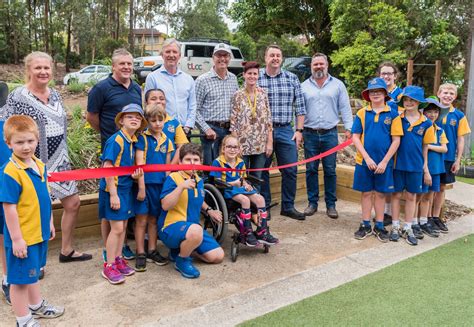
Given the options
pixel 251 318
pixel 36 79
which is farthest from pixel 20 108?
pixel 251 318

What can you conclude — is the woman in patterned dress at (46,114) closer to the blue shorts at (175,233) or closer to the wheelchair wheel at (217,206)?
the blue shorts at (175,233)

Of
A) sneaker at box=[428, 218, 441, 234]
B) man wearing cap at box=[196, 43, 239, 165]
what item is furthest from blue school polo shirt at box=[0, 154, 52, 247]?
sneaker at box=[428, 218, 441, 234]

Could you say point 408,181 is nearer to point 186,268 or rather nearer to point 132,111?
point 186,268

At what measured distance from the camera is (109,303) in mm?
3123

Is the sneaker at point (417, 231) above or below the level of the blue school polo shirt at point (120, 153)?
below

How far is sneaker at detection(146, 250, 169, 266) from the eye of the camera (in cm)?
384

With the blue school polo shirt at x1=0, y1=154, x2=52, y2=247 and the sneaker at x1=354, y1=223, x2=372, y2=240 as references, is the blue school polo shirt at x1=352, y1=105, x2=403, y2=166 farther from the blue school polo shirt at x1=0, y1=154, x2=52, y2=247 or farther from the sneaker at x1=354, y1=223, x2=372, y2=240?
the blue school polo shirt at x1=0, y1=154, x2=52, y2=247

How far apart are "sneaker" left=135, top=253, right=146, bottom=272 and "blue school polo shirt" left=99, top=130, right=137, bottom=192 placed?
0.65 m

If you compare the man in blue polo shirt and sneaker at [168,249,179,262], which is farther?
sneaker at [168,249,179,262]

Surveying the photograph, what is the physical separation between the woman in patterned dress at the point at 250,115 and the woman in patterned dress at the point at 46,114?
181 cm

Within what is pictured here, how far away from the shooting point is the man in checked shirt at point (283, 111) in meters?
5.00

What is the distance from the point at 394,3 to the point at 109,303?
12225 mm

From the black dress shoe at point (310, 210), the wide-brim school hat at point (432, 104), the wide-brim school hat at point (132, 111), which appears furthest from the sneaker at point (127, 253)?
the wide-brim school hat at point (432, 104)

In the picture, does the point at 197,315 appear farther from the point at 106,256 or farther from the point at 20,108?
the point at 20,108
